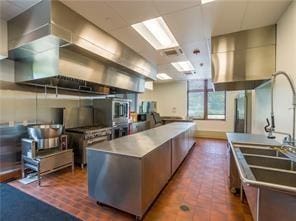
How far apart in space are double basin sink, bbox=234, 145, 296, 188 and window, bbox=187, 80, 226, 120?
565cm

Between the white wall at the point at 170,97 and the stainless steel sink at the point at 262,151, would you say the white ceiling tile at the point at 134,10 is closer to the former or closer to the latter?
the stainless steel sink at the point at 262,151

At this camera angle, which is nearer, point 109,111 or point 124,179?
point 124,179

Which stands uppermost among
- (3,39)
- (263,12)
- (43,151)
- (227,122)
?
(263,12)

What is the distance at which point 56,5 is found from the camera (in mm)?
A: 1978

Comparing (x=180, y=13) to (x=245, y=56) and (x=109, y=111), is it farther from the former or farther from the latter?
(x=109, y=111)

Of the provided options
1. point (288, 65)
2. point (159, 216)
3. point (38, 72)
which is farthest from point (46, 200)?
point (288, 65)

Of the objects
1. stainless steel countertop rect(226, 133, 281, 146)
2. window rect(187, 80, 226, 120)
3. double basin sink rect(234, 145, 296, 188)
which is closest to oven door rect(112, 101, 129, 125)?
stainless steel countertop rect(226, 133, 281, 146)

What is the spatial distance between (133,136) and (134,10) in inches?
78.7

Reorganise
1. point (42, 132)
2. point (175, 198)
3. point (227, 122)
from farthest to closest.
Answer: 1. point (227, 122)
2. point (42, 132)
3. point (175, 198)

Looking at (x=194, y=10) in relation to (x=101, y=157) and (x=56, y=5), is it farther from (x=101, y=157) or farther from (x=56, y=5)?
(x=101, y=157)

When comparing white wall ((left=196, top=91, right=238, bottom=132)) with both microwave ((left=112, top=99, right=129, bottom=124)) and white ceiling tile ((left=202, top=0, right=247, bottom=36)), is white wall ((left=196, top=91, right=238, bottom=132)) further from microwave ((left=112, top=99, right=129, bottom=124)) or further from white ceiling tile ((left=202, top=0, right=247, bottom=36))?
white ceiling tile ((left=202, top=0, right=247, bottom=36))

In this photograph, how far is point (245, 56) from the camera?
8.58 feet

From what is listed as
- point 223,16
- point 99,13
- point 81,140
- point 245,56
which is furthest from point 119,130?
point 223,16

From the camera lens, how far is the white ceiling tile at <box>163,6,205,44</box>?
2.29 meters
